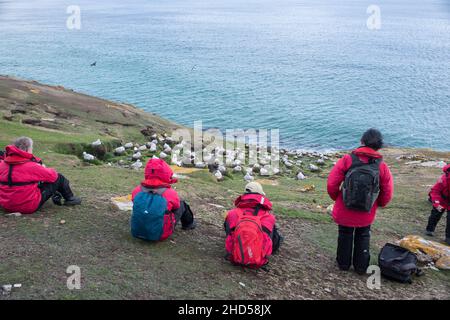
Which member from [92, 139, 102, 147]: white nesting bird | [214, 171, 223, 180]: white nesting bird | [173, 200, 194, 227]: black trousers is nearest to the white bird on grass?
[92, 139, 102, 147]: white nesting bird

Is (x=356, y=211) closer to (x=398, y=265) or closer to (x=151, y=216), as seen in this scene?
(x=398, y=265)

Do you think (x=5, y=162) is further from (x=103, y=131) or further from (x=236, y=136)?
(x=236, y=136)

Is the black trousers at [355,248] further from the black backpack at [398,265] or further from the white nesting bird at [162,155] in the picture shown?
the white nesting bird at [162,155]

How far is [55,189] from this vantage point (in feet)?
35.5

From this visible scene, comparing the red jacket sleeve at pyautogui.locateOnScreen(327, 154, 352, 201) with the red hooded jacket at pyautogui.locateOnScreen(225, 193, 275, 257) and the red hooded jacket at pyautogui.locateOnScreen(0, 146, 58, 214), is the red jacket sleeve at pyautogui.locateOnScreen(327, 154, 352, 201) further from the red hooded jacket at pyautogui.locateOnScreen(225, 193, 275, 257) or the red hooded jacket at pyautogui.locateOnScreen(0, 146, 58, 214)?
the red hooded jacket at pyautogui.locateOnScreen(0, 146, 58, 214)

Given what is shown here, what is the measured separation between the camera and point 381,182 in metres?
8.96

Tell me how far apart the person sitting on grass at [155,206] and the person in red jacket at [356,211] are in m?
3.30

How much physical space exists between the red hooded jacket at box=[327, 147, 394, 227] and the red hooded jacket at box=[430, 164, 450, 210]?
12.4 feet

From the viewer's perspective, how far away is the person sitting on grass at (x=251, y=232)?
8898mm

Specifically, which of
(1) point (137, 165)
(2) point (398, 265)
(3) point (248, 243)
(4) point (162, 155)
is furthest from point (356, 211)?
(4) point (162, 155)

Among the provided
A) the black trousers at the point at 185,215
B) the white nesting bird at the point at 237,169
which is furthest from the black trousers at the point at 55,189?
the white nesting bird at the point at 237,169

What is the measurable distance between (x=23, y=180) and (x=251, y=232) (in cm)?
514

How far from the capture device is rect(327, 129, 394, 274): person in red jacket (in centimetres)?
879

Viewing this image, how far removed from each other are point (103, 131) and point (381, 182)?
1902cm
